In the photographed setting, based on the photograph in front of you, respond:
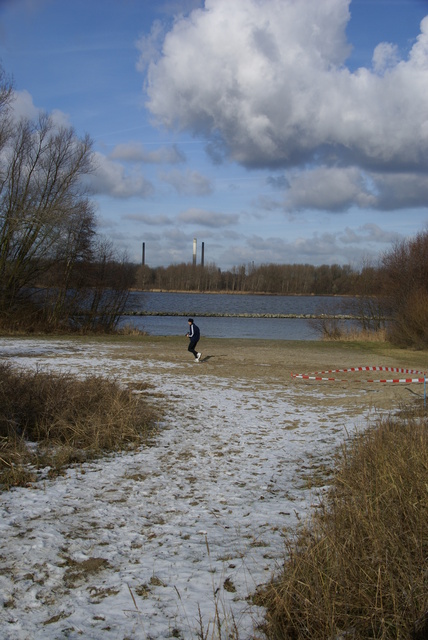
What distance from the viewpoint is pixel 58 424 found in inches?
317

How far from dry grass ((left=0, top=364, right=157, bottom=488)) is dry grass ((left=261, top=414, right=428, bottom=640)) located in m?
3.65

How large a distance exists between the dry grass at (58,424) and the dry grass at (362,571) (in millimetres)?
3652

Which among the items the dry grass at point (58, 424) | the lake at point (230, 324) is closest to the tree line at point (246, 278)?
the lake at point (230, 324)

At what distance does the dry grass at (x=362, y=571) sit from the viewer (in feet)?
11.1

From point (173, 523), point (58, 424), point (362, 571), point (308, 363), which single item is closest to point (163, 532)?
point (173, 523)

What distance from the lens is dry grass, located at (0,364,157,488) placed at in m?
6.91

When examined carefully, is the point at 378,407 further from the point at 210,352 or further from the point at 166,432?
the point at 210,352

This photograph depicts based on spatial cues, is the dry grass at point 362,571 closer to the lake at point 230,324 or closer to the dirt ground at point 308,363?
the dirt ground at point 308,363

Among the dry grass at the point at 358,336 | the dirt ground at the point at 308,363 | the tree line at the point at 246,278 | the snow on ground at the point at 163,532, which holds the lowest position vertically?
the snow on ground at the point at 163,532

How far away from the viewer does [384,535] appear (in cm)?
404

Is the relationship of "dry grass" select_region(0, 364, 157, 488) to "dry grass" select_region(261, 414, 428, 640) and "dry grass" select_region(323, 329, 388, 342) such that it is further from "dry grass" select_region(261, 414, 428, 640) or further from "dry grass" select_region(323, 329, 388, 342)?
"dry grass" select_region(323, 329, 388, 342)

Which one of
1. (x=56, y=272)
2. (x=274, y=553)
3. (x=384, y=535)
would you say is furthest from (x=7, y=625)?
(x=56, y=272)

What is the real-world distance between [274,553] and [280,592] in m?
0.93

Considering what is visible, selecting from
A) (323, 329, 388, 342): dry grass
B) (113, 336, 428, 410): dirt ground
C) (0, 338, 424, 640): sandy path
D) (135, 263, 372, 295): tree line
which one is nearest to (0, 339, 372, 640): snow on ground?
(0, 338, 424, 640): sandy path
